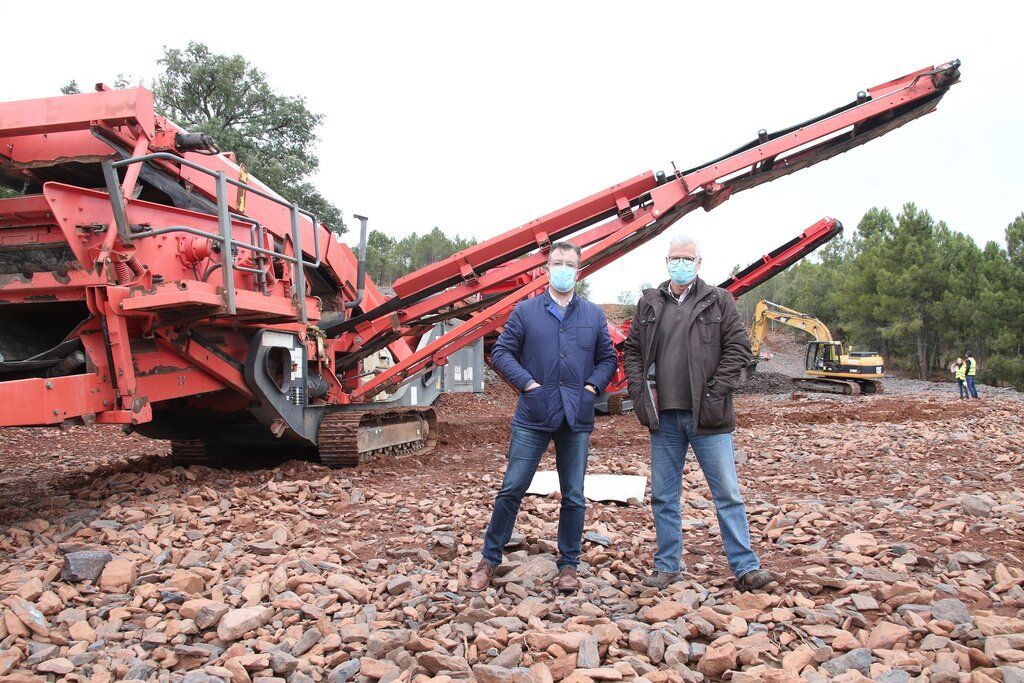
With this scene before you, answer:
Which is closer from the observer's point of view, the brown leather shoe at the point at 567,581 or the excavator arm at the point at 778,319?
the brown leather shoe at the point at 567,581

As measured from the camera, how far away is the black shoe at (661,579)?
3.63 m

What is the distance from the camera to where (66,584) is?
3.82 m

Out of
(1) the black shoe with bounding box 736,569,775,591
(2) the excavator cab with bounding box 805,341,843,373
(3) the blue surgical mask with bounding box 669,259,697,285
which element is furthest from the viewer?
(2) the excavator cab with bounding box 805,341,843,373

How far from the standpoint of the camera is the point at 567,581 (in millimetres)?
3639

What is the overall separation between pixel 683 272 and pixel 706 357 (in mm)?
467

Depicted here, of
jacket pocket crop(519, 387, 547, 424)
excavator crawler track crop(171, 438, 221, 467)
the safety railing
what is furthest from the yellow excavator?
jacket pocket crop(519, 387, 547, 424)

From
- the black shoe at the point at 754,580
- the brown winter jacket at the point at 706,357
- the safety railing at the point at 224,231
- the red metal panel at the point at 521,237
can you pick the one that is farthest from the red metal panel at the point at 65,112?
the black shoe at the point at 754,580

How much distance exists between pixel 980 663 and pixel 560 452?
6.33 feet

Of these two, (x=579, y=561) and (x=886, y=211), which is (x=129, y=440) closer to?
(x=579, y=561)

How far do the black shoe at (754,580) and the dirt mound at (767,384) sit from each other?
22.5m

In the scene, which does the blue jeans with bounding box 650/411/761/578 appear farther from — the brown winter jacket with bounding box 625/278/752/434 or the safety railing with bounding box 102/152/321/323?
the safety railing with bounding box 102/152/321/323

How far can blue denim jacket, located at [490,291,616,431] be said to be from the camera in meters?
3.67

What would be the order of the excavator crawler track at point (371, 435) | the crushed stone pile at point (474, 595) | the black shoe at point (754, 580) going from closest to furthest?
the crushed stone pile at point (474, 595) < the black shoe at point (754, 580) < the excavator crawler track at point (371, 435)

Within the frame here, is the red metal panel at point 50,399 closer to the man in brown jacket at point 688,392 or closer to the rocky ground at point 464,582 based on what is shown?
the rocky ground at point 464,582
